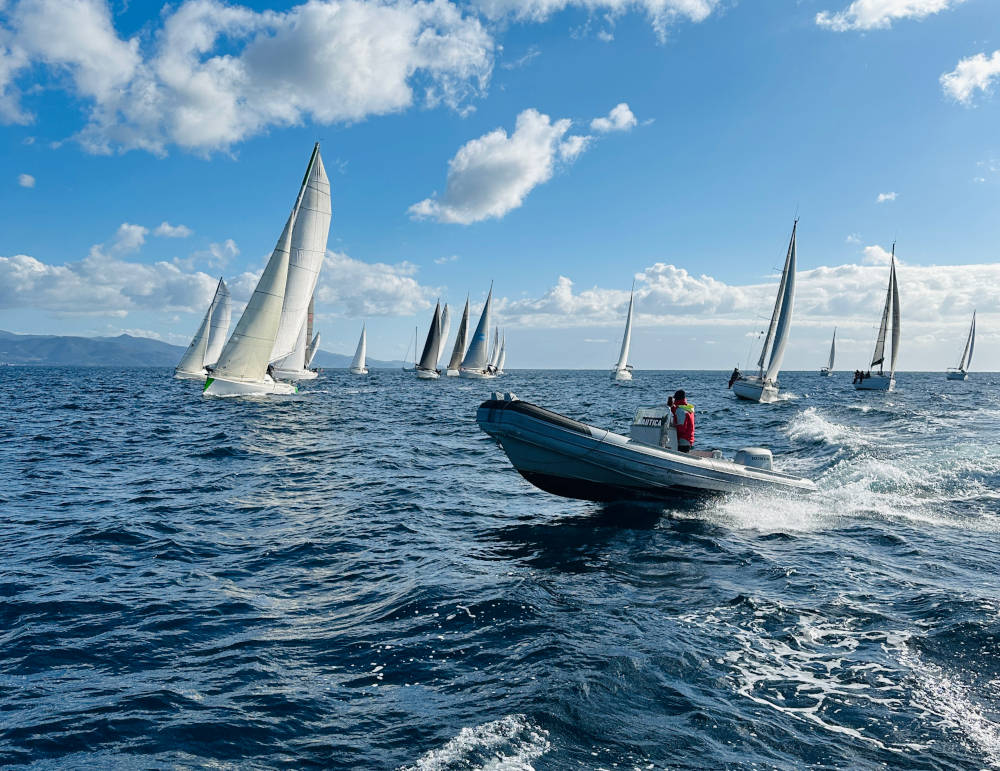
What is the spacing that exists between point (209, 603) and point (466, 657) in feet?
10.4

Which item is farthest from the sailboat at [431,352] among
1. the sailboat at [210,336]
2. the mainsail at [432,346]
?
the sailboat at [210,336]

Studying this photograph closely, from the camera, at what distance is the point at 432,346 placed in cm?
7356

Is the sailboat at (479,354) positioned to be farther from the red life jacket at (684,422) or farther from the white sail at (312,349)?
the red life jacket at (684,422)

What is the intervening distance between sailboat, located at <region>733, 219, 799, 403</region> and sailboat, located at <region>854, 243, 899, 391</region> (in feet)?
67.6

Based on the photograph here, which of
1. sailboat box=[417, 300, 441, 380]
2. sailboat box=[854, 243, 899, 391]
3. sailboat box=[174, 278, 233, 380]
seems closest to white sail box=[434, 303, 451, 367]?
sailboat box=[417, 300, 441, 380]

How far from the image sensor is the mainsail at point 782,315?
1538 inches

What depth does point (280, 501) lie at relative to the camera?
11938 mm

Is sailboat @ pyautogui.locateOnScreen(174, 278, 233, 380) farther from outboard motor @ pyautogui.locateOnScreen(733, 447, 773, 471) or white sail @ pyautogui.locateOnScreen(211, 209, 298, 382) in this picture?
outboard motor @ pyautogui.locateOnScreen(733, 447, 773, 471)

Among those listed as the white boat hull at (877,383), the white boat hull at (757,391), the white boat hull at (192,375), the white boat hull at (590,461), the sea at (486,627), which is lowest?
the white boat hull at (192,375)

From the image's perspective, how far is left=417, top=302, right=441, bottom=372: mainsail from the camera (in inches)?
2835

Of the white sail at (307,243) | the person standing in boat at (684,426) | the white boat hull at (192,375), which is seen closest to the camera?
the person standing in boat at (684,426)

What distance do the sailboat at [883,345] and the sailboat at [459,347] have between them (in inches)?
1707

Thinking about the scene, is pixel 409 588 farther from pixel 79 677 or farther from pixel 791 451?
pixel 791 451

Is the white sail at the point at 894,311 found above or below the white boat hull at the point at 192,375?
above
